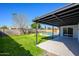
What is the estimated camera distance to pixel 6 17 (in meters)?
18.2

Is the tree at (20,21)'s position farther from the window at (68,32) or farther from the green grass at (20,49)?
Result: the green grass at (20,49)

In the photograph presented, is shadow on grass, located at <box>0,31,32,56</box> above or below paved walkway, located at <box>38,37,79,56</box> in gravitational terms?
below

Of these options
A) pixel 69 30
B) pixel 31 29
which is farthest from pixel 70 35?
pixel 31 29

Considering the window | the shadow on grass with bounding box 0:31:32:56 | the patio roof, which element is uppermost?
the patio roof

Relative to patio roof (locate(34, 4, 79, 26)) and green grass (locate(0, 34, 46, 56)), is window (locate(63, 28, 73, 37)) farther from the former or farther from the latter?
patio roof (locate(34, 4, 79, 26))

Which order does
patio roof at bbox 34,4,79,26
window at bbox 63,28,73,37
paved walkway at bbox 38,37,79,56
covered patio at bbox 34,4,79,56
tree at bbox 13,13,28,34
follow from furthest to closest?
tree at bbox 13,13,28,34 < window at bbox 63,28,73,37 < paved walkway at bbox 38,37,79,56 < covered patio at bbox 34,4,79,56 < patio roof at bbox 34,4,79,26

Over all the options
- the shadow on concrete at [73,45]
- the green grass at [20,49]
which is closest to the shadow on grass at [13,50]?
the green grass at [20,49]

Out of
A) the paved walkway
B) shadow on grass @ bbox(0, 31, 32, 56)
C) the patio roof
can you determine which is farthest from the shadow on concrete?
shadow on grass @ bbox(0, 31, 32, 56)

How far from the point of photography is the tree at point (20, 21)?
20.7m

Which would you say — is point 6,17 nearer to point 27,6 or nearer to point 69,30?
point 27,6

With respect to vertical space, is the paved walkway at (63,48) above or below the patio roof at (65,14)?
below

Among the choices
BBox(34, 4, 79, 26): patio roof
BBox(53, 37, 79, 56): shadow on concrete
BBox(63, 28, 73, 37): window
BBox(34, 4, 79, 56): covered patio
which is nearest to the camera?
BBox(34, 4, 79, 26): patio roof

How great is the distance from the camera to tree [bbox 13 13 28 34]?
20.7 metres

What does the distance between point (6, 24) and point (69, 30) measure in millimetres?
8603
